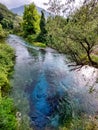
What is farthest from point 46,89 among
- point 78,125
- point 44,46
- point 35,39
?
point 35,39

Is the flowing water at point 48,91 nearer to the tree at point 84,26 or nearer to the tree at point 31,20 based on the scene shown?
the tree at point 84,26

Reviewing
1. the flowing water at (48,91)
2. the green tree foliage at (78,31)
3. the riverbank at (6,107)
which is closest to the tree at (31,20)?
the flowing water at (48,91)

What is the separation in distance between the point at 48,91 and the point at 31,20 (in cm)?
3866

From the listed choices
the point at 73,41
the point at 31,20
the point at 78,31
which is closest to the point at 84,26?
the point at 78,31

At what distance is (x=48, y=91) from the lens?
22141 mm

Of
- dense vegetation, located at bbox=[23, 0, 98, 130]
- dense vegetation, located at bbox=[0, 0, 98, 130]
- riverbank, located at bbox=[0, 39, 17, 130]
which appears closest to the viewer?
riverbank, located at bbox=[0, 39, 17, 130]

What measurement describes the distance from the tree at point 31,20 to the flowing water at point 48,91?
2556 centimetres

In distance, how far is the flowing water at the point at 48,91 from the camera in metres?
16.9

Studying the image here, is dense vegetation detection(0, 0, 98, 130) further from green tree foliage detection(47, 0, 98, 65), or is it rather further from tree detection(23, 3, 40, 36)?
tree detection(23, 3, 40, 36)

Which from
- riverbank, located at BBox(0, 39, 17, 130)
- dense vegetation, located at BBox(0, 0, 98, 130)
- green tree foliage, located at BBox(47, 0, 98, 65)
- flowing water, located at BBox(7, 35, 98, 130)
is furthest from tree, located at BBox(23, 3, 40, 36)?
green tree foliage, located at BBox(47, 0, 98, 65)

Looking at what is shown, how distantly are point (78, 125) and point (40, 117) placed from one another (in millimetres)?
3797

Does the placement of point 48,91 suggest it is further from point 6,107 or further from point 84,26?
point 84,26

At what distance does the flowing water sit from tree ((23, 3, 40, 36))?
25.6m

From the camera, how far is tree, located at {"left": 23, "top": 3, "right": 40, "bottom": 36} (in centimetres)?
5856
